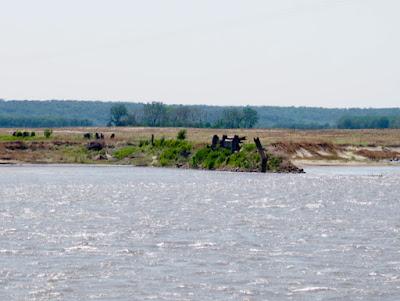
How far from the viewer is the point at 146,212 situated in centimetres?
4588

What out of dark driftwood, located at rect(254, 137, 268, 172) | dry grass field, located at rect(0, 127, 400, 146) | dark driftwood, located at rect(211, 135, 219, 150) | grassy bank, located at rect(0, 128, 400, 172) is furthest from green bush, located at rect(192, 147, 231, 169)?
dry grass field, located at rect(0, 127, 400, 146)


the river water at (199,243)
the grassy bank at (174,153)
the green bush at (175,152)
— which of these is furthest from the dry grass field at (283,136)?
the river water at (199,243)

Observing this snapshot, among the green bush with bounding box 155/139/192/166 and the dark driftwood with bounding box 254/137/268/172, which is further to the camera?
the green bush with bounding box 155/139/192/166

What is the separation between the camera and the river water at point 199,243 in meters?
25.8

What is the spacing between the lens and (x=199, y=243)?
33656mm

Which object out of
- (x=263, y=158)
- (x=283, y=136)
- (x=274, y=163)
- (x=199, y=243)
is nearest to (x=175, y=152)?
(x=274, y=163)

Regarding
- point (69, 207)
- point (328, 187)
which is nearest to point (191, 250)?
point (69, 207)

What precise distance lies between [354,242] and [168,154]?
61.4 meters

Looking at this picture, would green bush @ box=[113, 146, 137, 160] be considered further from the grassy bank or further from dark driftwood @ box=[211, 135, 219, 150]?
dark driftwood @ box=[211, 135, 219, 150]

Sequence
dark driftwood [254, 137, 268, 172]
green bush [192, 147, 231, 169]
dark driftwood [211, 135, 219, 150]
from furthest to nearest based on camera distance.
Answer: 1. green bush [192, 147, 231, 169]
2. dark driftwood [211, 135, 219, 150]
3. dark driftwood [254, 137, 268, 172]

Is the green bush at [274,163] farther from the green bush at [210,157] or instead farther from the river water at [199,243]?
the river water at [199,243]

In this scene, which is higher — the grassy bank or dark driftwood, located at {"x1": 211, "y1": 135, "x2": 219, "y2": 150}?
dark driftwood, located at {"x1": 211, "y1": 135, "x2": 219, "y2": 150}

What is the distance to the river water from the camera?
2578 cm

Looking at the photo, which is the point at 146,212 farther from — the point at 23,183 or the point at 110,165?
the point at 110,165
